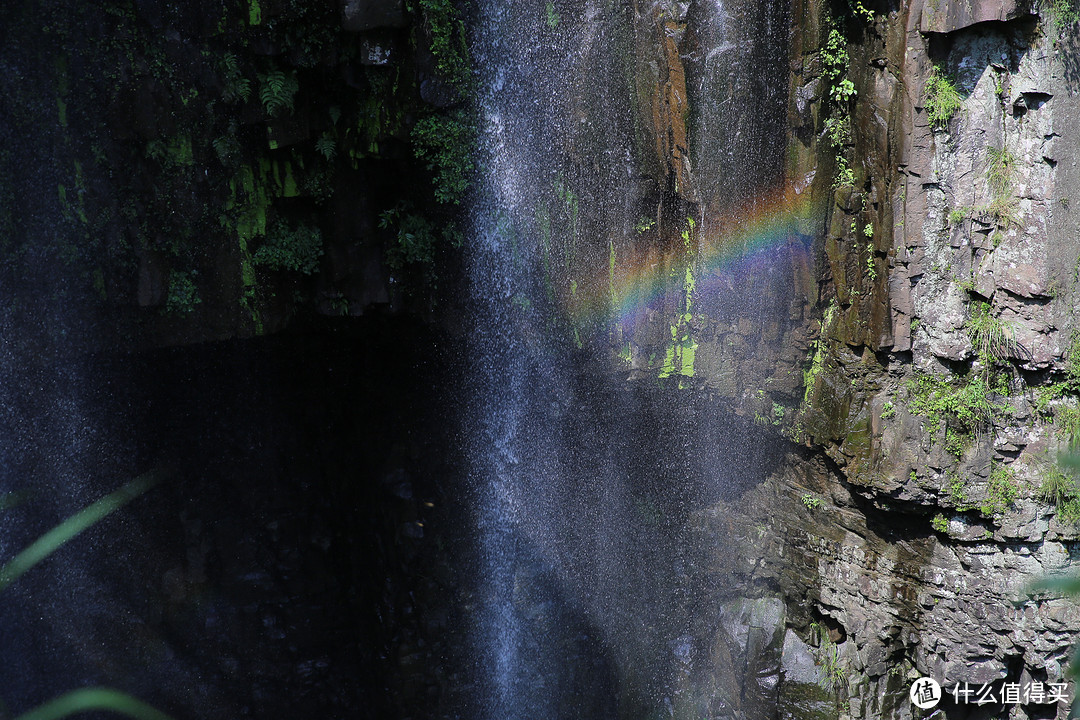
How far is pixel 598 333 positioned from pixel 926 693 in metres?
3.85

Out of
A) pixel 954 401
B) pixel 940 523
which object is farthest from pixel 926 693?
pixel 954 401

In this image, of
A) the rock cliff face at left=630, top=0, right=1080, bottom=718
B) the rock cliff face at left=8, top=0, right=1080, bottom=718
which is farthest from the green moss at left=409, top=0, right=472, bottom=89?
the rock cliff face at left=630, top=0, right=1080, bottom=718

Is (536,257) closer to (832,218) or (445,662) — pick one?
(832,218)

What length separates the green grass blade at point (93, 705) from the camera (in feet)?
22.1

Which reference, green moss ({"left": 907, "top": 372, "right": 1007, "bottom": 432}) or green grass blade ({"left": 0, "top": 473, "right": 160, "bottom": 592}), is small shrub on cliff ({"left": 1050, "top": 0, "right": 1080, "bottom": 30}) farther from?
green grass blade ({"left": 0, "top": 473, "right": 160, "bottom": 592})

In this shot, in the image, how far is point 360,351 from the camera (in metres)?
7.57

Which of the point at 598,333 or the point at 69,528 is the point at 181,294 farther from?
the point at 598,333

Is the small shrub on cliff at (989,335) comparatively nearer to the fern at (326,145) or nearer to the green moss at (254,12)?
the fern at (326,145)

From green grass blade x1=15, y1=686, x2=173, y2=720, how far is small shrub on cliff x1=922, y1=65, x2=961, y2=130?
8232mm

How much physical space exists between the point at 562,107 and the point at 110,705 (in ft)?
22.1

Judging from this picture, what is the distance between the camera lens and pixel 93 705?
696cm

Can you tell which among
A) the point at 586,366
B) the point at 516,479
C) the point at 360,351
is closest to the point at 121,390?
the point at 360,351

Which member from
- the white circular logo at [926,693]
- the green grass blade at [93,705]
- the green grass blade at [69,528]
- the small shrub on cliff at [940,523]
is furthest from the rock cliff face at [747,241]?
the green grass blade at [93,705]

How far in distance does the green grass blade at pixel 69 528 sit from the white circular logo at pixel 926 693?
683 centimetres
